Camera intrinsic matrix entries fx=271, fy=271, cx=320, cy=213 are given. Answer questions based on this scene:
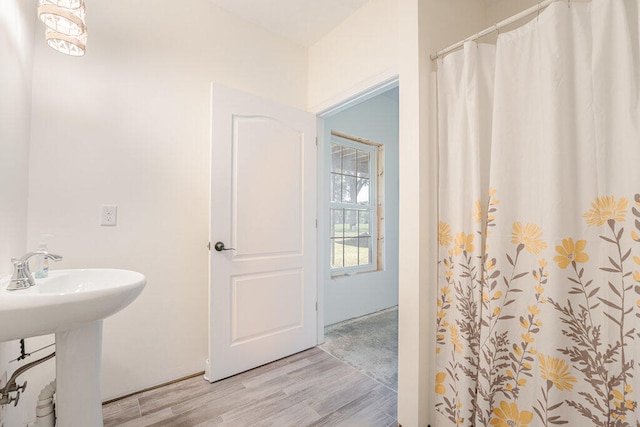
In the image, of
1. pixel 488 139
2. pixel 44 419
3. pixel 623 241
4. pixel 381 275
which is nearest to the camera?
pixel 623 241

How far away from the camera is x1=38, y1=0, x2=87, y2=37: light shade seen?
45.3 inches

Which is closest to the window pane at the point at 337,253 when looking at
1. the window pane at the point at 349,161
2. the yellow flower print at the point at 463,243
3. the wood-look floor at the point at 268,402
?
the window pane at the point at 349,161

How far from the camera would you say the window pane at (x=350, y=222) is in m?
3.14

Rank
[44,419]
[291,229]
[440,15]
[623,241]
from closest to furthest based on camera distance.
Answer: [623,241]
[44,419]
[440,15]
[291,229]

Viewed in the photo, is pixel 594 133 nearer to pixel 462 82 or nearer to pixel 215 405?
pixel 462 82

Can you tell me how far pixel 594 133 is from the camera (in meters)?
0.98

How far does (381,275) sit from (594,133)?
256 centimetres

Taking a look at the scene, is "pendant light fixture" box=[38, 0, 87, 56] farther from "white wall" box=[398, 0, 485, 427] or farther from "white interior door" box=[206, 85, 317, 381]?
Result: "white wall" box=[398, 0, 485, 427]

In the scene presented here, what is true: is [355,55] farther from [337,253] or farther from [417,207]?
[337,253]

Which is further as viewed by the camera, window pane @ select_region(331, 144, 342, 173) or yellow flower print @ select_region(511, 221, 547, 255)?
window pane @ select_region(331, 144, 342, 173)

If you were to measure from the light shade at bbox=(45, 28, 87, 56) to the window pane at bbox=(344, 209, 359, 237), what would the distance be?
246cm

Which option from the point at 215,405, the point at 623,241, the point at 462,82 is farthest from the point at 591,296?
the point at 215,405

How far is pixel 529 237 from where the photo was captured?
1.14m

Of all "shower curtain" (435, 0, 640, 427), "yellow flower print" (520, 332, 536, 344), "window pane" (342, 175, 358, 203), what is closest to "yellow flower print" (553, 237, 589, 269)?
"shower curtain" (435, 0, 640, 427)
